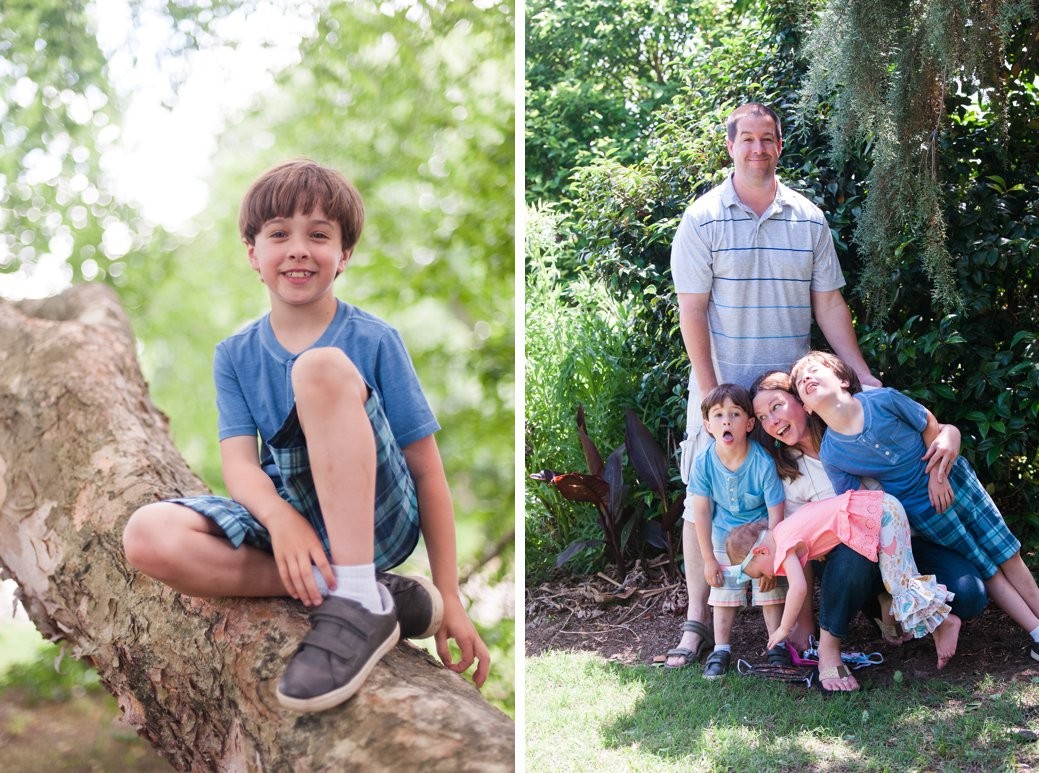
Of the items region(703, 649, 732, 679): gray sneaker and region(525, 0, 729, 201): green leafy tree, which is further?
region(525, 0, 729, 201): green leafy tree

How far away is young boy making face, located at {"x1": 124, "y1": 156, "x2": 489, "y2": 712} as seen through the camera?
1.54 m

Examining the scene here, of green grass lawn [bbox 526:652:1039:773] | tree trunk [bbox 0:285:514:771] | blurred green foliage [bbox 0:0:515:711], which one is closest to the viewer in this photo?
tree trunk [bbox 0:285:514:771]

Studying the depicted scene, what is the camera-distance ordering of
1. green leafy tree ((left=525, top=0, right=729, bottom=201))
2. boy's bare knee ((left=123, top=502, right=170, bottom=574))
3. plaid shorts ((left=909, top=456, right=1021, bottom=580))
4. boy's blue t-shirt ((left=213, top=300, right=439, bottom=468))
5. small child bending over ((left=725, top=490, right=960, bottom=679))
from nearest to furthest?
boy's bare knee ((left=123, top=502, right=170, bottom=574)) → boy's blue t-shirt ((left=213, top=300, right=439, bottom=468)) → small child bending over ((left=725, top=490, right=960, bottom=679)) → plaid shorts ((left=909, top=456, right=1021, bottom=580)) → green leafy tree ((left=525, top=0, right=729, bottom=201))

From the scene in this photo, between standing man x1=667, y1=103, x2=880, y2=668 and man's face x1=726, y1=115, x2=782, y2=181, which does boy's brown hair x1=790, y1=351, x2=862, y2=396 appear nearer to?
standing man x1=667, y1=103, x2=880, y2=668

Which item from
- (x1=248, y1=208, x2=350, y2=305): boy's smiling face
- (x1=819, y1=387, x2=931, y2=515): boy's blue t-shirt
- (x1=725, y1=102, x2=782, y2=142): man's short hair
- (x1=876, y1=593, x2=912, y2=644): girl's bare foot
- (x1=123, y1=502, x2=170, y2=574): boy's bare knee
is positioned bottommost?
(x1=876, y1=593, x2=912, y2=644): girl's bare foot

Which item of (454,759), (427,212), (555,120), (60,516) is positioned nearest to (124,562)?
(60,516)

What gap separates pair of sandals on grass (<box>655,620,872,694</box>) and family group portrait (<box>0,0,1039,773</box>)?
0.5 inches

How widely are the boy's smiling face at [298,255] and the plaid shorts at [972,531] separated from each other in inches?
62.4

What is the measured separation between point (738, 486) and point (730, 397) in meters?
0.23

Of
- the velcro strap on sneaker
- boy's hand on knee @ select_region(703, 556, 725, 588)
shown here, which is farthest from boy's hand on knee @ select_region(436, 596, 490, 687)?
boy's hand on knee @ select_region(703, 556, 725, 588)

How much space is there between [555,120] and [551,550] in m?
3.98

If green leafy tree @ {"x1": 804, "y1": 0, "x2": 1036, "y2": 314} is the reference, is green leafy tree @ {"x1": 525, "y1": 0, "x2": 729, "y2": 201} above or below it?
above

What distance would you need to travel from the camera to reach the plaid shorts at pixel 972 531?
240cm

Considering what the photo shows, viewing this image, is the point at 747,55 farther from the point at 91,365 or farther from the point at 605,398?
the point at 91,365
